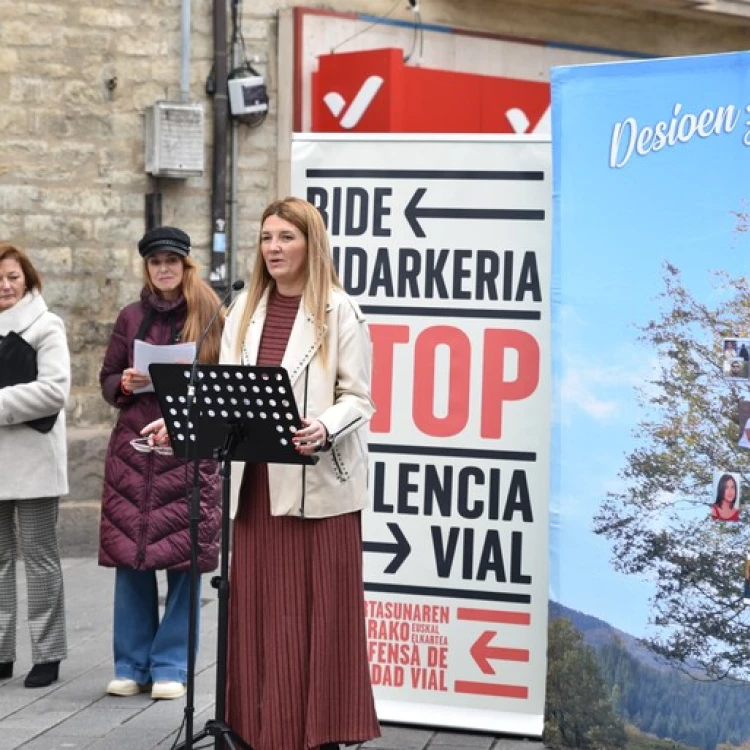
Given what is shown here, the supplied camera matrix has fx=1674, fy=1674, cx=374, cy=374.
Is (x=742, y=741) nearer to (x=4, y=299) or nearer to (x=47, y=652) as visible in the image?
(x=47, y=652)

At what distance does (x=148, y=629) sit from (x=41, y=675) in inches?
22.4

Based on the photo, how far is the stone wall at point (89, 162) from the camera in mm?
10961

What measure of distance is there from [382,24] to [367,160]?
250 inches

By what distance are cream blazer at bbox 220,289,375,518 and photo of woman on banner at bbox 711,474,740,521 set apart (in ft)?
3.72

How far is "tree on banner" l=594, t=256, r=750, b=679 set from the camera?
5.32 meters

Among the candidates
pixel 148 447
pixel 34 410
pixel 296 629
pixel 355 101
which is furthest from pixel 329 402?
pixel 355 101

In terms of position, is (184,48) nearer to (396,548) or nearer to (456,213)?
(456,213)

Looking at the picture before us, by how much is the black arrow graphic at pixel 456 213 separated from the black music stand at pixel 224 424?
4.68 ft

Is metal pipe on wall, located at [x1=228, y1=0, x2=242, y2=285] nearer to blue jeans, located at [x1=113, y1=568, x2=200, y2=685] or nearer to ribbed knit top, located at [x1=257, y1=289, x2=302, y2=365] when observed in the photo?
blue jeans, located at [x1=113, y1=568, x2=200, y2=685]

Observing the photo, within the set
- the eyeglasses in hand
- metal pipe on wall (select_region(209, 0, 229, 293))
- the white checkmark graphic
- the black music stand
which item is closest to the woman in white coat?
the eyeglasses in hand

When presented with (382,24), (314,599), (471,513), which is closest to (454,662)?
(471,513)

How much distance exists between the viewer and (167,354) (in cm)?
638

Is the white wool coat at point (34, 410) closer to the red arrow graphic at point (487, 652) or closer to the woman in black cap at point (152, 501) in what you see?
the woman in black cap at point (152, 501)

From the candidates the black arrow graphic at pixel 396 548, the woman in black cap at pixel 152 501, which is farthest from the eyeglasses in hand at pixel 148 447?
the black arrow graphic at pixel 396 548
